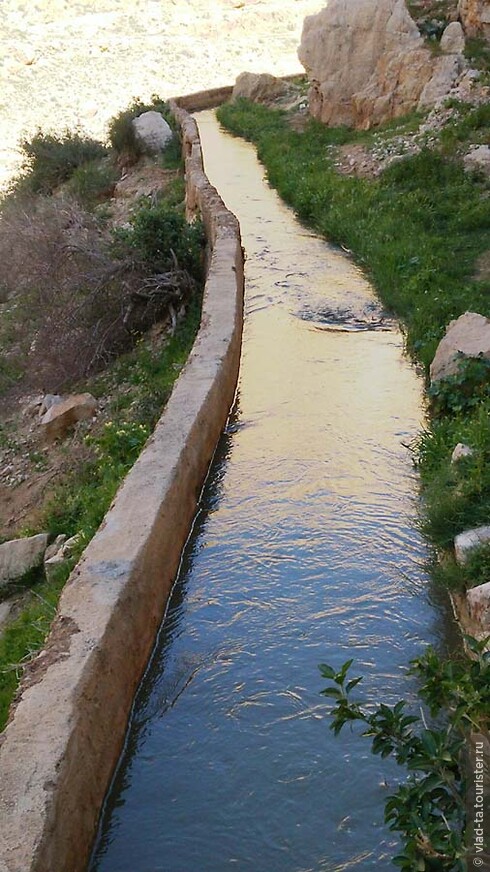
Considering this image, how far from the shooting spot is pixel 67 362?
9.73m

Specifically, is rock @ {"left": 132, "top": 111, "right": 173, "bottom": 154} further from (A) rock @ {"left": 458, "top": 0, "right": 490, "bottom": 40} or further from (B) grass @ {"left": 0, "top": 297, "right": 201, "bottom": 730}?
(B) grass @ {"left": 0, "top": 297, "right": 201, "bottom": 730}

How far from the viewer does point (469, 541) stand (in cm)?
439

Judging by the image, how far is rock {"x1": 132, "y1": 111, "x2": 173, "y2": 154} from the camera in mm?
18375

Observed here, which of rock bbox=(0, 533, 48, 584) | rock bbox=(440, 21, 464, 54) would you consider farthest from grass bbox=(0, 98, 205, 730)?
rock bbox=(440, 21, 464, 54)

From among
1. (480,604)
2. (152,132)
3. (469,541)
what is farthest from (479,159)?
(152,132)

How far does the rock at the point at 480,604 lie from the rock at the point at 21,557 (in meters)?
3.47

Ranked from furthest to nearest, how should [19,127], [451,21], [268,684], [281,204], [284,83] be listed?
[19,127] < [284,83] < [451,21] < [281,204] < [268,684]

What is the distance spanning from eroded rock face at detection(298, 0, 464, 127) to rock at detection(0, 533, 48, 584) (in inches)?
387

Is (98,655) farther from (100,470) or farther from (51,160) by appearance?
(51,160)

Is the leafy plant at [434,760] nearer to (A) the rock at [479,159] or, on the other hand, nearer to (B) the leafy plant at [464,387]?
(B) the leafy plant at [464,387]

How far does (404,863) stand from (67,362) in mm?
7636

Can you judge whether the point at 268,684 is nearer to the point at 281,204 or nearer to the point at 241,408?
the point at 241,408

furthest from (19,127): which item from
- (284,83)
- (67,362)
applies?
(67,362)

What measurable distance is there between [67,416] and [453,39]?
9.29m
